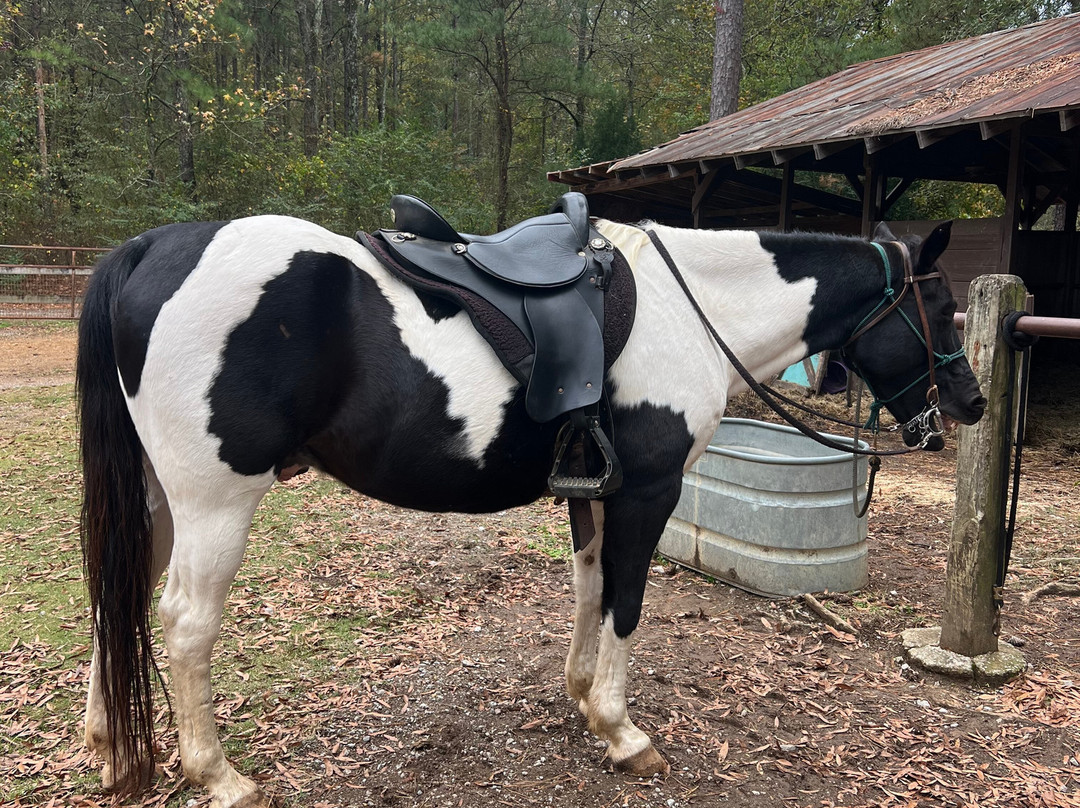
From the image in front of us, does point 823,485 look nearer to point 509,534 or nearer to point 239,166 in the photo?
point 509,534

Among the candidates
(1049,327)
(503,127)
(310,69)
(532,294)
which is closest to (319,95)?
(310,69)

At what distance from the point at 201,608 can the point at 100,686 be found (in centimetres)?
62

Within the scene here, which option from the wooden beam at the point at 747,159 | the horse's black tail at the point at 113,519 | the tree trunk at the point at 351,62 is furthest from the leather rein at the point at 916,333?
the tree trunk at the point at 351,62

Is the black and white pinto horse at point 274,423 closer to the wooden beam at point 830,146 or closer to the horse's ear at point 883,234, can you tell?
the horse's ear at point 883,234

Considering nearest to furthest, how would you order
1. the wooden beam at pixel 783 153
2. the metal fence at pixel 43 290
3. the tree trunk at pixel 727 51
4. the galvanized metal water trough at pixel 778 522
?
the galvanized metal water trough at pixel 778 522
the wooden beam at pixel 783 153
the tree trunk at pixel 727 51
the metal fence at pixel 43 290

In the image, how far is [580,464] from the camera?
2160 mm

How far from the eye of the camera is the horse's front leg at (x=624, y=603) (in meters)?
2.24

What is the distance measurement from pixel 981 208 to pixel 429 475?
2177 centimetres

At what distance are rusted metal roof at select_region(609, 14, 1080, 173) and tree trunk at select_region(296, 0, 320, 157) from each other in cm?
1190

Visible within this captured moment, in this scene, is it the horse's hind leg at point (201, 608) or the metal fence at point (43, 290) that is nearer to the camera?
the horse's hind leg at point (201, 608)

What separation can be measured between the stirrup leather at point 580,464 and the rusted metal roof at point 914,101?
544 cm

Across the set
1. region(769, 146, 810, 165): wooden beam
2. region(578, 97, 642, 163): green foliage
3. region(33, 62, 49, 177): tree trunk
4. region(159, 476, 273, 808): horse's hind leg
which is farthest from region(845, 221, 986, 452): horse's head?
region(33, 62, 49, 177): tree trunk

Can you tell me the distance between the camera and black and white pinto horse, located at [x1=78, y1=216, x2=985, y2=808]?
1861 mm

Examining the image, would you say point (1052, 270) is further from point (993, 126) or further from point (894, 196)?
point (993, 126)
